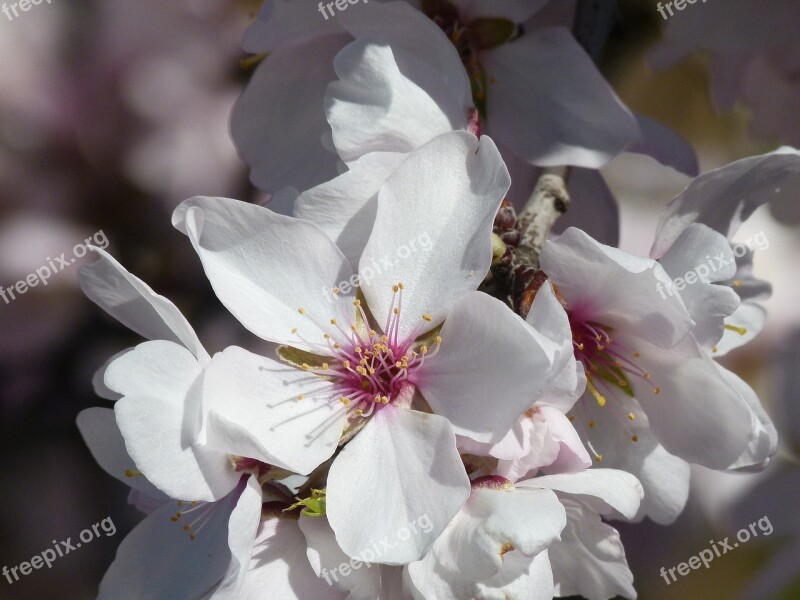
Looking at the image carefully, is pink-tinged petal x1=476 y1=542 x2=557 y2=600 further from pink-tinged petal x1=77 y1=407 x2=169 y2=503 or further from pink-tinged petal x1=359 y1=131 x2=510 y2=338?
pink-tinged petal x1=77 y1=407 x2=169 y2=503

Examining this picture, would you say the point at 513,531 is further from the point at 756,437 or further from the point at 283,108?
the point at 283,108

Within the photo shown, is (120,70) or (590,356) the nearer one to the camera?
(590,356)

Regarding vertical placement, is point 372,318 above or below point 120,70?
below

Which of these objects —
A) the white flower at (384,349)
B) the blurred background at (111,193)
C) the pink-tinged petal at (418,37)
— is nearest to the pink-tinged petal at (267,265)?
the white flower at (384,349)

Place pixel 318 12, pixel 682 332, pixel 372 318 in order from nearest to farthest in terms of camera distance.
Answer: pixel 682 332 → pixel 372 318 → pixel 318 12

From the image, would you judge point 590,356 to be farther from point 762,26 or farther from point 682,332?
point 762,26

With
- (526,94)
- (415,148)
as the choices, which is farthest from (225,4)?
(415,148)

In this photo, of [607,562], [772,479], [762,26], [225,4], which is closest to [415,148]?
[607,562]

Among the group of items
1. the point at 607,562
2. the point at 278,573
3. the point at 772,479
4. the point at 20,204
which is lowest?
the point at 772,479

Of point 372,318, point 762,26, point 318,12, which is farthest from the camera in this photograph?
point 762,26
